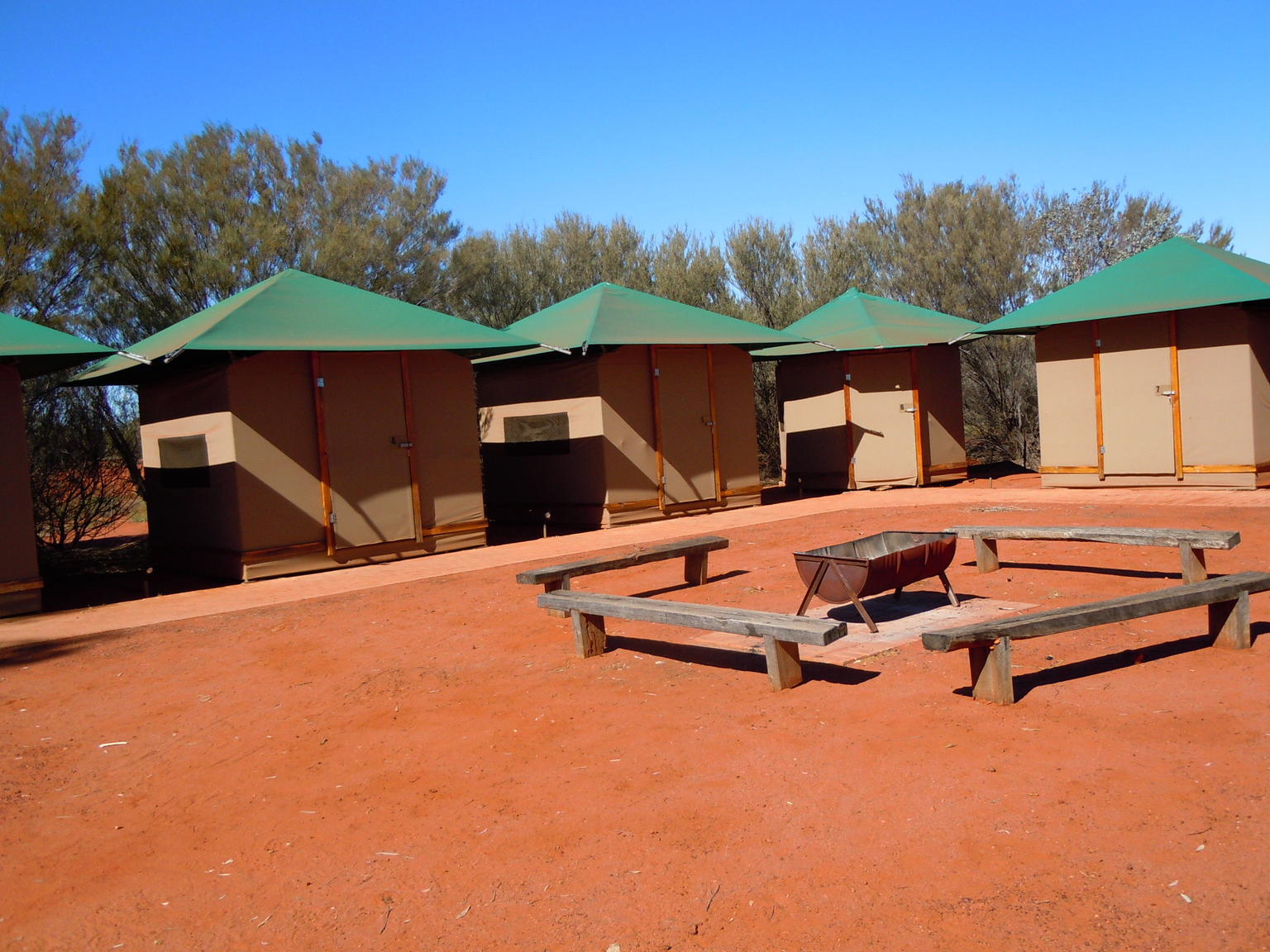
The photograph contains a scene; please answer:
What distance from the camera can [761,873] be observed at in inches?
120

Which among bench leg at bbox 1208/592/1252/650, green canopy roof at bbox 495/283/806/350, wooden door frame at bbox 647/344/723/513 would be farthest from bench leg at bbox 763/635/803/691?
wooden door frame at bbox 647/344/723/513

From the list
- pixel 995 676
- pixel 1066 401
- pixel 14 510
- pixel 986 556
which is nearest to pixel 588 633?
pixel 995 676

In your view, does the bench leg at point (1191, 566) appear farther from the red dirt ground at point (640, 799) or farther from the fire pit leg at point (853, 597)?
the fire pit leg at point (853, 597)

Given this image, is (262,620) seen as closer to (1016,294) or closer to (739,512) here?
(739,512)

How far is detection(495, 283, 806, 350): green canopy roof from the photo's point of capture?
1209cm

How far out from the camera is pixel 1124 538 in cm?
664

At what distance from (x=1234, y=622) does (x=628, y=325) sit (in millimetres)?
8534

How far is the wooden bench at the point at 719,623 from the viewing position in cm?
468

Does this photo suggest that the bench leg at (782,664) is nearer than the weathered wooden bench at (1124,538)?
Yes

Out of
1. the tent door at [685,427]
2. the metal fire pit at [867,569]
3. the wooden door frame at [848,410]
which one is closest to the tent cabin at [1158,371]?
the wooden door frame at [848,410]

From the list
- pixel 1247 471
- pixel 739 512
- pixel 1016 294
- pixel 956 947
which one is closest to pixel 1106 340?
pixel 1247 471

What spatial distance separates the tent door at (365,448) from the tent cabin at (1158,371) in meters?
7.77

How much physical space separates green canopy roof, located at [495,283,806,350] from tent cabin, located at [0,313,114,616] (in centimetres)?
526

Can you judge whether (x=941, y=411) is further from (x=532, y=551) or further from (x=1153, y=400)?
(x=532, y=551)
